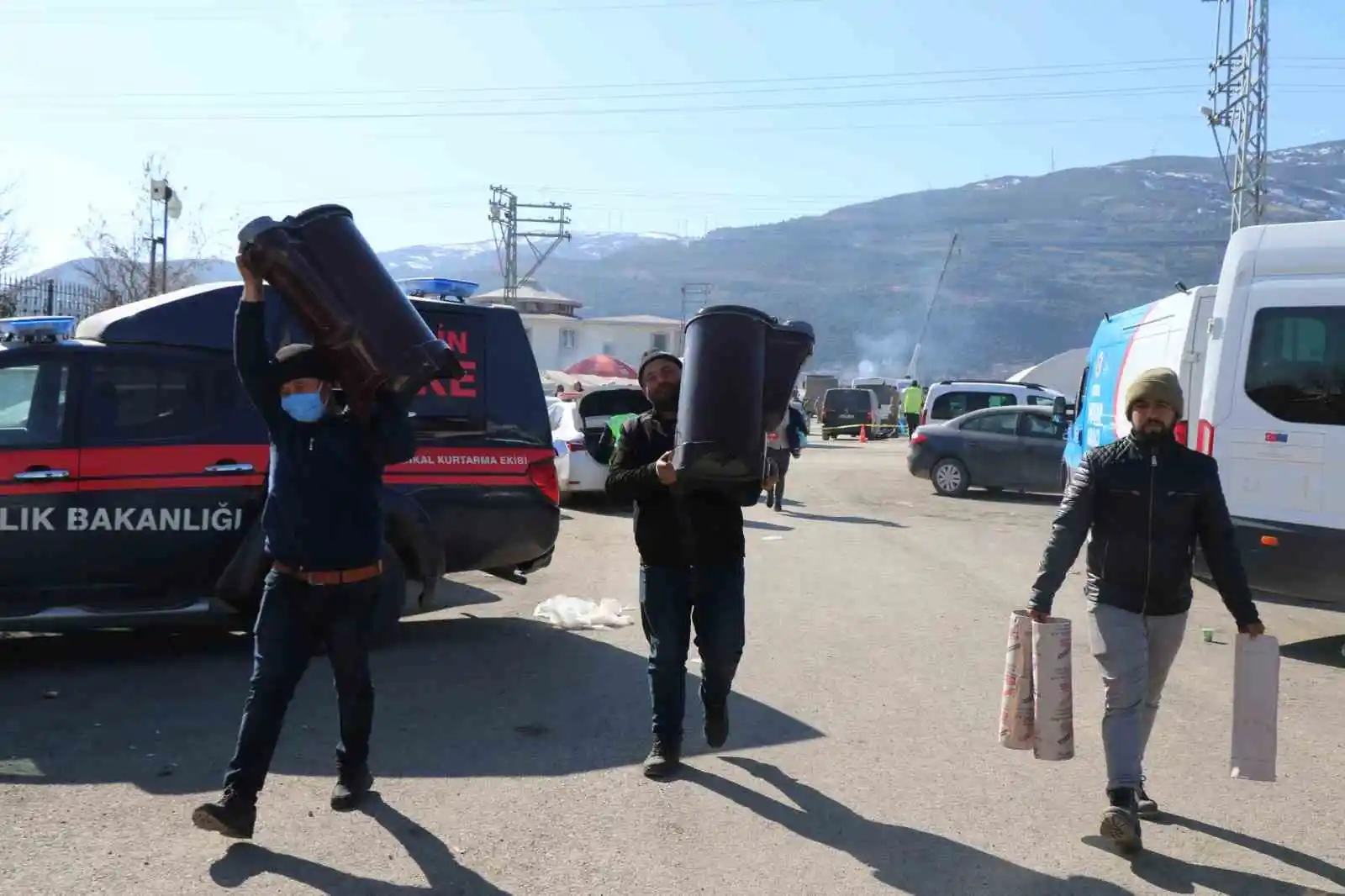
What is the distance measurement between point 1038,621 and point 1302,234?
16.0ft

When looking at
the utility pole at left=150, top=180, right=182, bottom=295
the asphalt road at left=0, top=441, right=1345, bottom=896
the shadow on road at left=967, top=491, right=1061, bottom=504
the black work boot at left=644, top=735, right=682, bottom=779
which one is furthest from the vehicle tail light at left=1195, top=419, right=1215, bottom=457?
the utility pole at left=150, top=180, right=182, bottom=295

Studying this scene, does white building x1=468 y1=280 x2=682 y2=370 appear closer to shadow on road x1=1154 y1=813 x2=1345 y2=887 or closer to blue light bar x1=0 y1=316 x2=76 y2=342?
blue light bar x1=0 y1=316 x2=76 y2=342

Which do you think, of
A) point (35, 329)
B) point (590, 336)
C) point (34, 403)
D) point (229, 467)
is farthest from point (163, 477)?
point (590, 336)

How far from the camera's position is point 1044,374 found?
48.0m

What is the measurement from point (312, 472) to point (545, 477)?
3.54 m

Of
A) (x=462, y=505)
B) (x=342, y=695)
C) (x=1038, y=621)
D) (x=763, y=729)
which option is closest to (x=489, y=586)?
(x=462, y=505)

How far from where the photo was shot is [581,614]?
884 cm

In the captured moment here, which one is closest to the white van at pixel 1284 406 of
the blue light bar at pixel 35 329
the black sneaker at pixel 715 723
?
the black sneaker at pixel 715 723

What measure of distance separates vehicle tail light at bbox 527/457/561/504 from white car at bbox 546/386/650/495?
817cm

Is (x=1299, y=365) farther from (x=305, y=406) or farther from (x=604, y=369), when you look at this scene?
(x=604, y=369)

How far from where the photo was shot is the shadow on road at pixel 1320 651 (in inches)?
326

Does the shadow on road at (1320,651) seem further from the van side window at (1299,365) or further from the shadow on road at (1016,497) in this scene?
the shadow on road at (1016,497)

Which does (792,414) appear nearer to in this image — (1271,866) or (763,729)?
(763,729)

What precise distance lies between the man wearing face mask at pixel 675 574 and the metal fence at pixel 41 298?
14.4m
